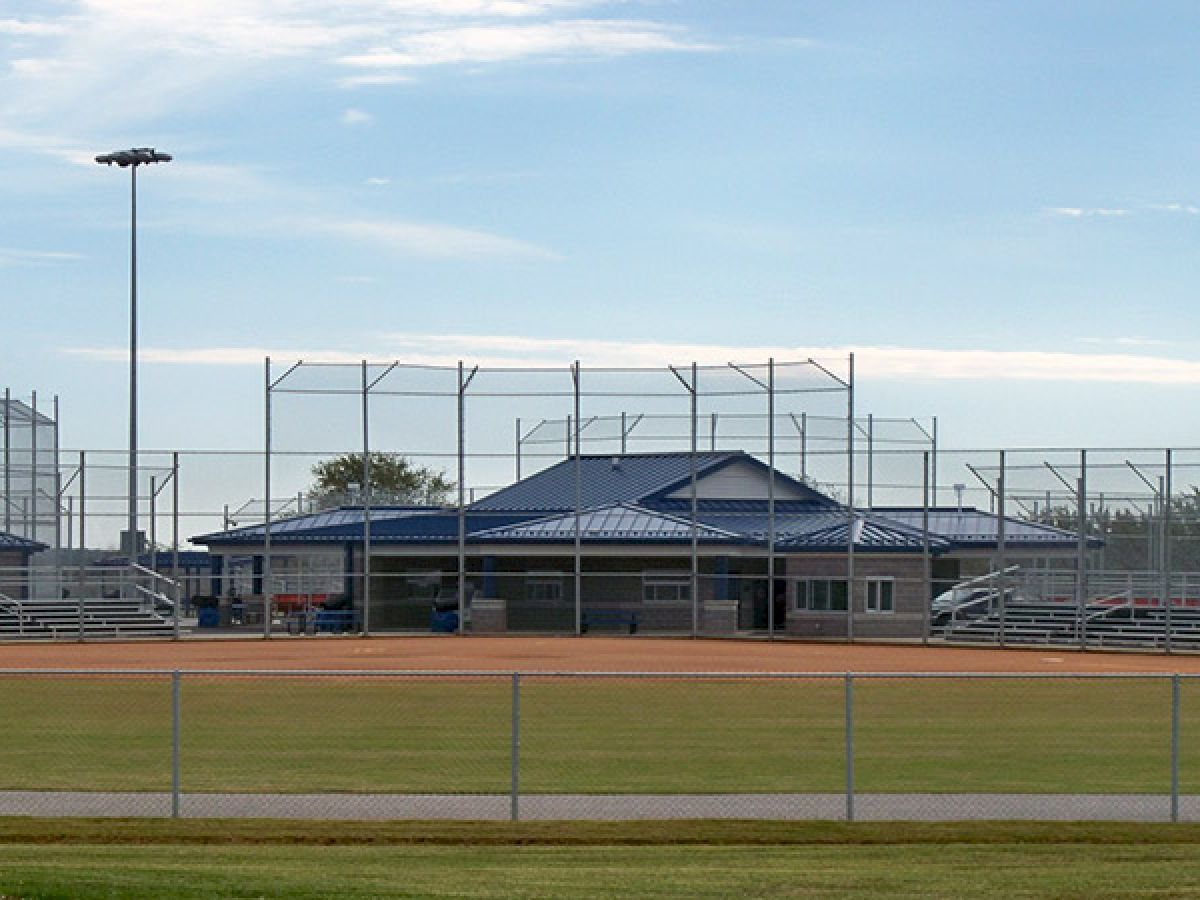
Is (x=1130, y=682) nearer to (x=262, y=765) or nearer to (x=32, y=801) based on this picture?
(x=262, y=765)

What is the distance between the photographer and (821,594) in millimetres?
58062

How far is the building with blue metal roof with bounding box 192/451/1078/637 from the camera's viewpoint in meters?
57.4

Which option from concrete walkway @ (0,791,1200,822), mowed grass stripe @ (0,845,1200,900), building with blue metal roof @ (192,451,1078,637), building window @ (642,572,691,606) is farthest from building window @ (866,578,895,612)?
mowed grass stripe @ (0,845,1200,900)

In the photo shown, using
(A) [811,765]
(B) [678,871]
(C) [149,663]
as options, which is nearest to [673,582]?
(C) [149,663]

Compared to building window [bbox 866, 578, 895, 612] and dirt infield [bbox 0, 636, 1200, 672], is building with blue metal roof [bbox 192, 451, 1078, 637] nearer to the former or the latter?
building window [bbox 866, 578, 895, 612]

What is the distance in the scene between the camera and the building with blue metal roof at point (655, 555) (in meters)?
57.4

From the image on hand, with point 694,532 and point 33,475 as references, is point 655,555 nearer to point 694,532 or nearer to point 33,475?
point 694,532

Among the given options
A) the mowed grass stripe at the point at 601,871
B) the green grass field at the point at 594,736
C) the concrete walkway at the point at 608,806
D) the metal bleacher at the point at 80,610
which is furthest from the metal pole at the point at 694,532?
the mowed grass stripe at the point at 601,871

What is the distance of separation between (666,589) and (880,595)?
22.1 feet

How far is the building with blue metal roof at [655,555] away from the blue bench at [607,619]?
5cm

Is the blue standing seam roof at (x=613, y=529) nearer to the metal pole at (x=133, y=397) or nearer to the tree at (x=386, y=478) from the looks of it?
the metal pole at (x=133, y=397)

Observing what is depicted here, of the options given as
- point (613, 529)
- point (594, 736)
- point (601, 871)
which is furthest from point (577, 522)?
point (601, 871)

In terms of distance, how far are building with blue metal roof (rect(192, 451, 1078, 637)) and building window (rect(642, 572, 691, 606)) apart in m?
0.04

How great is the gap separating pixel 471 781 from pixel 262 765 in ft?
8.89
